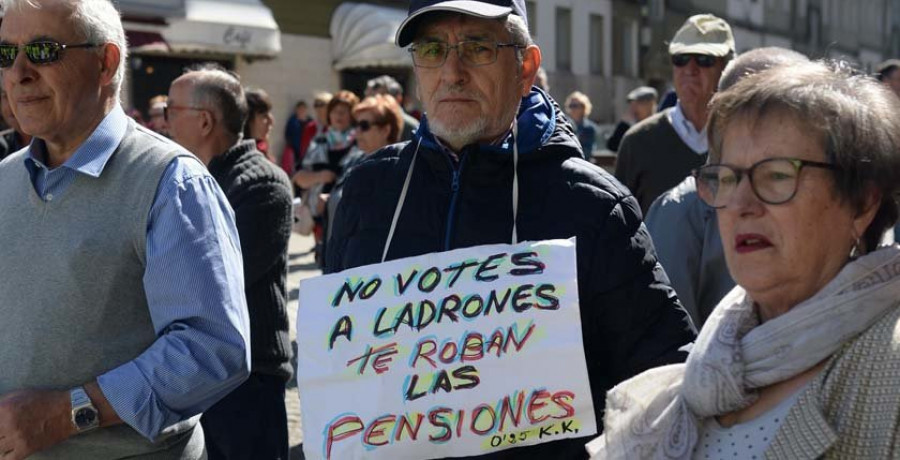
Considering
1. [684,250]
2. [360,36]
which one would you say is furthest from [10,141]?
[360,36]

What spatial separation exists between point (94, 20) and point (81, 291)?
0.69 m

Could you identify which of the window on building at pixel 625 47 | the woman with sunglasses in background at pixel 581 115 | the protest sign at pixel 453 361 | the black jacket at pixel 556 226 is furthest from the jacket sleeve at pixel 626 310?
the window on building at pixel 625 47

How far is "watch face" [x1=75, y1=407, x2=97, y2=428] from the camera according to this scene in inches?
109

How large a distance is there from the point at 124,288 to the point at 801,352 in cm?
159

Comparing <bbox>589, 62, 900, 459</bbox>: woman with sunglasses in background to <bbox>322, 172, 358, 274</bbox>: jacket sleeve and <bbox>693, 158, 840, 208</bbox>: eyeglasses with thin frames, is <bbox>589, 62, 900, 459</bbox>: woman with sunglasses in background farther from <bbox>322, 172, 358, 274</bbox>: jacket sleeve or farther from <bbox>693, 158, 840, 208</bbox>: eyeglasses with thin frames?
<bbox>322, 172, 358, 274</bbox>: jacket sleeve

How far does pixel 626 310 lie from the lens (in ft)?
8.89

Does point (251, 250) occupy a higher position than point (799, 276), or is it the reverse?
point (799, 276)

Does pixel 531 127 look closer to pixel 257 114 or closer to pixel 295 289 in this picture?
pixel 257 114

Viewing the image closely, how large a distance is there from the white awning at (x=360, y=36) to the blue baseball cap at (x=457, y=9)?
2034 centimetres

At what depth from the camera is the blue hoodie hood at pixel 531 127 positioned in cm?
284

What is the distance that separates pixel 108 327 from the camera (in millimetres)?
2889

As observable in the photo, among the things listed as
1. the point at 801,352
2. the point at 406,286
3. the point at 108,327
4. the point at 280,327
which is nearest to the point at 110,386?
the point at 108,327

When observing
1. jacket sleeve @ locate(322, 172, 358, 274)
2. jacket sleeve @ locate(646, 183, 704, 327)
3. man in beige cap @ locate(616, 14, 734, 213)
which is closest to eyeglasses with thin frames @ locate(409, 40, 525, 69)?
jacket sleeve @ locate(322, 172, 358, 274)

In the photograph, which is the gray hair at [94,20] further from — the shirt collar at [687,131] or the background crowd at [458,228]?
the shirt collar at [687,131]
